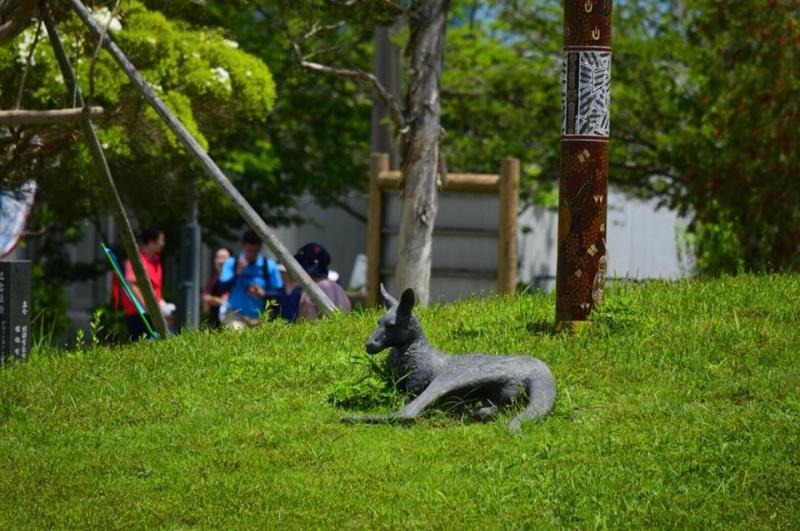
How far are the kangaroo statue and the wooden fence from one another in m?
6.82

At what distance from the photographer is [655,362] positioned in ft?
31.0

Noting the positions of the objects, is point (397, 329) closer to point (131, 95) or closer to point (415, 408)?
point (415, 408)

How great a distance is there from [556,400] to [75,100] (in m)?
5.10

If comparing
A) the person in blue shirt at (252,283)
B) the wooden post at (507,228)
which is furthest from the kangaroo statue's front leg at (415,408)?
the person in blue shirt at (252,283)

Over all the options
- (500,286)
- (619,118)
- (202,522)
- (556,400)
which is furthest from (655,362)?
(619,118)

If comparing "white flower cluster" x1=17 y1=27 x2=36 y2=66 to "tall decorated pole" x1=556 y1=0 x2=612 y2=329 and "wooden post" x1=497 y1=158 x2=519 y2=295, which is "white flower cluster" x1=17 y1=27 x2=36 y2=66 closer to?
"wooden post" x1=497 y1=158 x2=519 y2=295

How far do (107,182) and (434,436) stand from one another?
493cm

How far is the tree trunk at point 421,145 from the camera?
53.1ft

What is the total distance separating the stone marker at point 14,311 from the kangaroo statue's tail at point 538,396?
191 inches

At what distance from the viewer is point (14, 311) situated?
12133 mm

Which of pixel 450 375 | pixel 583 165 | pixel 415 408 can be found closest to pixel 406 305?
pixel 450 375

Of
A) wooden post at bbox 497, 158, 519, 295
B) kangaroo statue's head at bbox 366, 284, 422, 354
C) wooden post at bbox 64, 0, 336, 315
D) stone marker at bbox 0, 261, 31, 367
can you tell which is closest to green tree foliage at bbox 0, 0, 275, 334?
wooden post at bbox 64, 0, 336, 315

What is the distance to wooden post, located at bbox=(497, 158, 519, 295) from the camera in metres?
15.9

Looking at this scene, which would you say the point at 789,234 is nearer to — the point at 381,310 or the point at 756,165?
the point at 756,165
